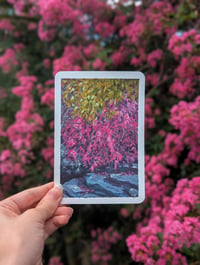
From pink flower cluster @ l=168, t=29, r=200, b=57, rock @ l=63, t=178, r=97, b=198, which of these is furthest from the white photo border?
pink flower cluster @ l=168, t=29, r=200, b=57

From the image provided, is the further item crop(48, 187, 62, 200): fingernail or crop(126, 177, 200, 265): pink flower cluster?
crop(126, 177, 200, 265): pink flower cluster

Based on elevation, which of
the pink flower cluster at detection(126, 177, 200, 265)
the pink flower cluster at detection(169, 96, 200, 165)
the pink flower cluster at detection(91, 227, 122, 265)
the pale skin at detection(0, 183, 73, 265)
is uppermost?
the pink flower cluster at detection(169, 96, 200, 165)

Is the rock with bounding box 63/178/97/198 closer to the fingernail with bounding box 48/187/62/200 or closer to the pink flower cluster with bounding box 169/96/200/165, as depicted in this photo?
the fingernail with bounding box 48/187/62/200

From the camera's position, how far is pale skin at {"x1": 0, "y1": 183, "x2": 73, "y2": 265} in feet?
3.36

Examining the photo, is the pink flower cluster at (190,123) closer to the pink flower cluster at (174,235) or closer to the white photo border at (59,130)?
the pink flower cluster at (174,235)

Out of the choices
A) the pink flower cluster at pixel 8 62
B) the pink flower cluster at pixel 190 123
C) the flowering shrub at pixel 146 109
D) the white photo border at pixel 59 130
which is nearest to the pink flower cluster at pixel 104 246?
the flowering shrub at pixel 146 109

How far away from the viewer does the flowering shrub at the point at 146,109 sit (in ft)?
5.41

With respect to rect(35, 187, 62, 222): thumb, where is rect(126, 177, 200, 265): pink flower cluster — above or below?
below

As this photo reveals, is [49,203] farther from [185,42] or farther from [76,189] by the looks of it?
[185,42]

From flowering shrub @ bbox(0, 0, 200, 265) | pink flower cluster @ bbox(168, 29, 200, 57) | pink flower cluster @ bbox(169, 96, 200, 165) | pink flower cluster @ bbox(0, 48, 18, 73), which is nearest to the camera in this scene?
flowering shrub @ bbox(0, 0, 200, 265)

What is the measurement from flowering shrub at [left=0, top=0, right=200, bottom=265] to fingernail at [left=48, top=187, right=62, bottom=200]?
0.55 meters

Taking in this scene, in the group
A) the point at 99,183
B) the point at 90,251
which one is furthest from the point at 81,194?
the point at 90,251

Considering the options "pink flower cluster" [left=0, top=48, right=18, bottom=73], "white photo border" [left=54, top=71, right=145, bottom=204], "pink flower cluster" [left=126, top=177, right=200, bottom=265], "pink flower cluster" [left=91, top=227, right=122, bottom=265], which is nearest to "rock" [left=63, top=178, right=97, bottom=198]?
"white photo border" [left=54, top=71, right=145, bottom=204]

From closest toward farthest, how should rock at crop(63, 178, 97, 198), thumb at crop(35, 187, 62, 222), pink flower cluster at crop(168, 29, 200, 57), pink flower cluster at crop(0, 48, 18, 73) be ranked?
thumb at crop(35, 187, 62, 222) → rock at crop(63, 178, 97, 198) → pink flower cluster at crop(168, 29, 200, 57) → pink flower cluster at crop(0, 48, 18, 73)
